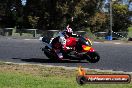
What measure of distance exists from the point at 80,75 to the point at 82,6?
54424 mm

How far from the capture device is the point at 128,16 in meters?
80.1

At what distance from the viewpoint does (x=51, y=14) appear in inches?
2404

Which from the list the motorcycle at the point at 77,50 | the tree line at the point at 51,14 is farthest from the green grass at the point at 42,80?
the tree line at the point at 51,14

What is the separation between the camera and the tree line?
60625mm

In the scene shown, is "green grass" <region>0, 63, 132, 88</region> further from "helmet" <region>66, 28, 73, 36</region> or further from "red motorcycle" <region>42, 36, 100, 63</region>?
"helmet" <region>66, 28, 73, 36</region>

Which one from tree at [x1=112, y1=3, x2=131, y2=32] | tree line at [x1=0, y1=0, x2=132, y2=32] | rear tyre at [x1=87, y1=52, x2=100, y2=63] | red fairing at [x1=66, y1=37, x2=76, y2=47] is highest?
red fairing at [x1=66, y1=37, x2=76, y2=47]

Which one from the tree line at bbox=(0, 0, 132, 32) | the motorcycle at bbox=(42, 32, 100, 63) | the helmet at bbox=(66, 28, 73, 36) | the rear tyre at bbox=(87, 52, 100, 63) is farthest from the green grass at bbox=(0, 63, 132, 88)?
the tree line at bbox=(0, 0, 132, 32)

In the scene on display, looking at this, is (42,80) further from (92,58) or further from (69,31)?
(69,31)

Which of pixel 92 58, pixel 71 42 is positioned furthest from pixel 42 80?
pixel 71 42

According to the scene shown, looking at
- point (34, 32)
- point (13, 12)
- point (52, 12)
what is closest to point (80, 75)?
point (34, 32)

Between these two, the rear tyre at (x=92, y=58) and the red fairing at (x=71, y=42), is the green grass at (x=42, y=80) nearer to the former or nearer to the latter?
the rear tyre at (x=92, y=58)

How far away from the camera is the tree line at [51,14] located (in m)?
60.6

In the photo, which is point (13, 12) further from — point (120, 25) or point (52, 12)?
Result: point (120, 25)

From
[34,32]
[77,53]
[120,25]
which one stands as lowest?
[120,25]
